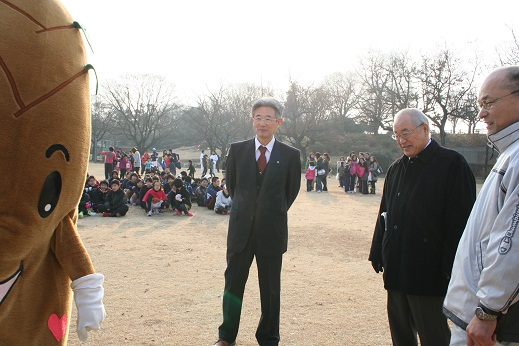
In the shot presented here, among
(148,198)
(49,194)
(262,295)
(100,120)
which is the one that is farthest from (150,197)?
(100,120)

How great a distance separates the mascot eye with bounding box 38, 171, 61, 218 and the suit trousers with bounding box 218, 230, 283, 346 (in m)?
1.89

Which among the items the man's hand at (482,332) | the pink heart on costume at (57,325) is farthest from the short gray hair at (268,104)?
the man's hand at (482,332)

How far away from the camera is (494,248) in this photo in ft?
6.22

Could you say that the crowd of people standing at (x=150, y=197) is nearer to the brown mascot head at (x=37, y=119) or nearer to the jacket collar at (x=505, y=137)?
the brown mascot head at (x=37, y=119)

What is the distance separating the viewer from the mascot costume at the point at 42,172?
6.41 ft

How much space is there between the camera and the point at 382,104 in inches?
1672

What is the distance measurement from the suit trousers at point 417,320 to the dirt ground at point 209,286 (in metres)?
0.88

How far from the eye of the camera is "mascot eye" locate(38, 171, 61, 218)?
6.80 feet

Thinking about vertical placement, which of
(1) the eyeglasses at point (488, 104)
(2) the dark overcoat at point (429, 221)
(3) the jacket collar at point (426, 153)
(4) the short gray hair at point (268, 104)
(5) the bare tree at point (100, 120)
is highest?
(5) the bare tree at point (100, 120)

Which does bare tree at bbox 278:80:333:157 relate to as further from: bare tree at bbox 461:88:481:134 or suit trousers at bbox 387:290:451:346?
suit trousers at bbox 387:290:451:346

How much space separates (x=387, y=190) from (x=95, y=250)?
569cm

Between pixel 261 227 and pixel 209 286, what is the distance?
2.08 meters

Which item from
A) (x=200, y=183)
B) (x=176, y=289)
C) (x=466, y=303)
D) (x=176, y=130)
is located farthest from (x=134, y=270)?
(x=176, y=130)

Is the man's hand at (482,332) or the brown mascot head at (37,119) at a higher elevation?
the brown mascot head at (37,119)
